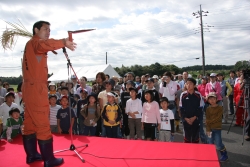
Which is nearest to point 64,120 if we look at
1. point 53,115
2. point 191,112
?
point 53,115

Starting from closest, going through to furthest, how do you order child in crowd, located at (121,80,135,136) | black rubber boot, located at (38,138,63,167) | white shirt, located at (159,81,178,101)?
black rubber boot, located at (38,138,63,167), child in crowd, located at (121,80,135,136), white shirt, located at (159,81,178,101)

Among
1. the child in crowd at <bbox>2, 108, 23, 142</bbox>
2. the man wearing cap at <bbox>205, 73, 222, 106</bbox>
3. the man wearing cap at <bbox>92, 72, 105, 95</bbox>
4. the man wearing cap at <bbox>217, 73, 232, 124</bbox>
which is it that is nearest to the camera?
the child in crowd at <bbox>2, 108, 23, 142</bbox>

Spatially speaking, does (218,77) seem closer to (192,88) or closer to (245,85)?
(245,85)

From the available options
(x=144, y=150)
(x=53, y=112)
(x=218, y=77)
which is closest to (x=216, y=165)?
(x=144, y=150)

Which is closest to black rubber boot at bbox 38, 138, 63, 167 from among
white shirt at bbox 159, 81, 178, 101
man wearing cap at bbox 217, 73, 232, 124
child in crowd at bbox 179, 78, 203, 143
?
child in crowd at bbox 179, 78, 203, 143

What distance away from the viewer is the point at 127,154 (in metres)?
3.10

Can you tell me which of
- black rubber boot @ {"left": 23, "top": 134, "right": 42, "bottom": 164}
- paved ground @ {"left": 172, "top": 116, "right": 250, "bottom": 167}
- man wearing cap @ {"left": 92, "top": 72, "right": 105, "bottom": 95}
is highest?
man wearing cap @ {"left": 92, "top": 72, "right": 105, "bottom": 95}

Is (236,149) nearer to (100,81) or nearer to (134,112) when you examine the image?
(134,112)

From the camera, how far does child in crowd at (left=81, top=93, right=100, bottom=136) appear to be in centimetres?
483

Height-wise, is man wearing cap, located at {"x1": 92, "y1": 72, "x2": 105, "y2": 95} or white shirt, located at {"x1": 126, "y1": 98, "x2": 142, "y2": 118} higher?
man wearing cap, located at {"x1": 92, "y1": 72, "x2": 105, "y2": 95}

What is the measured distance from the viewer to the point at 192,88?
4.24m

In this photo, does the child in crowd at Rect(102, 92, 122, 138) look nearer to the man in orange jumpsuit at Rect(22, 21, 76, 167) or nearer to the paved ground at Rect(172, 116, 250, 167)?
the man in orange jumpsuit at Rect(22, 21, 76, 167)

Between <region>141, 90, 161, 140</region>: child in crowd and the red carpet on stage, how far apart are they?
933 mm

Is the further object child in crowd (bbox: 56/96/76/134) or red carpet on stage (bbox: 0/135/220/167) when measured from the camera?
child in crowd (bbox: 56/96/76/134)
